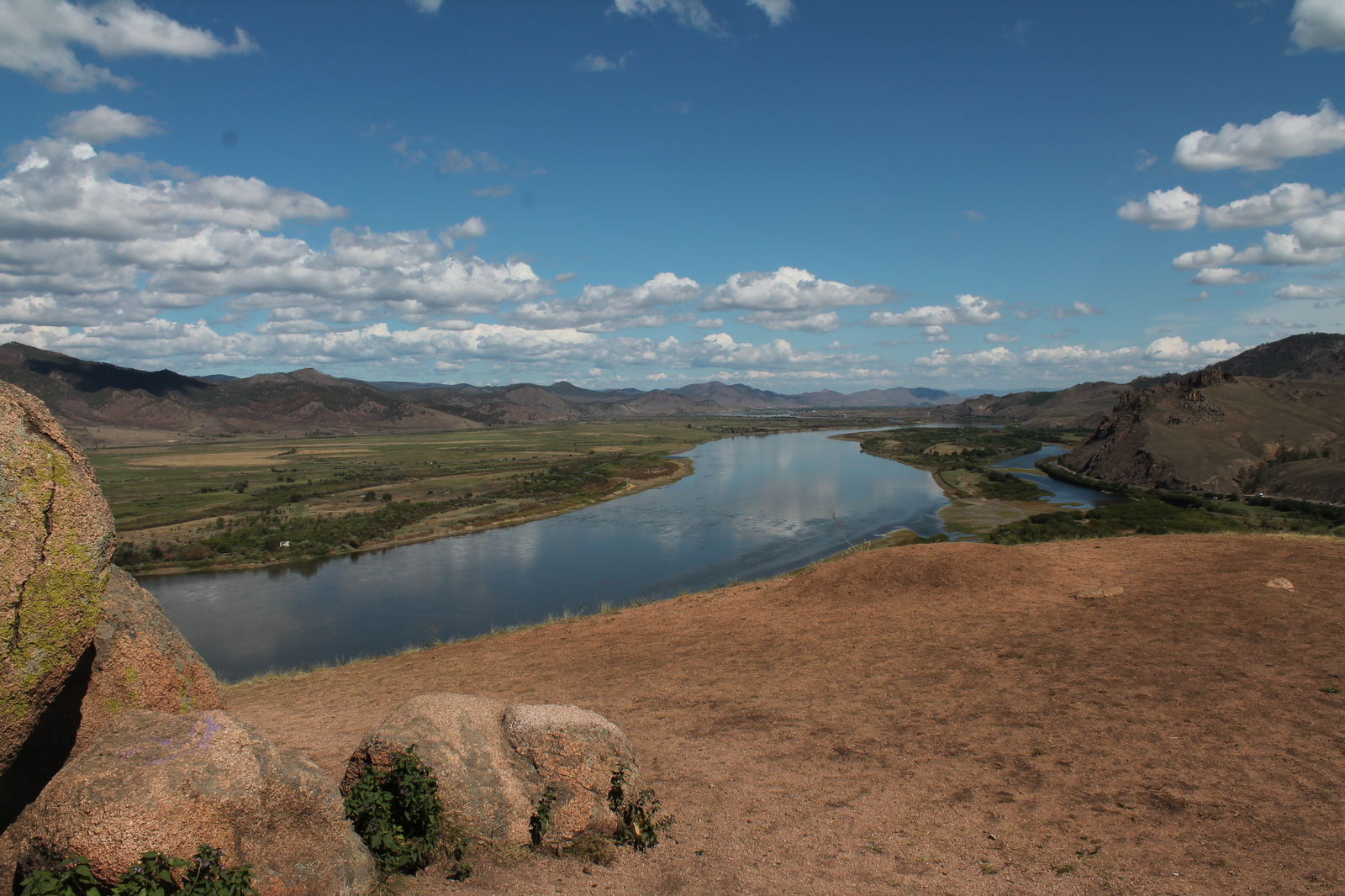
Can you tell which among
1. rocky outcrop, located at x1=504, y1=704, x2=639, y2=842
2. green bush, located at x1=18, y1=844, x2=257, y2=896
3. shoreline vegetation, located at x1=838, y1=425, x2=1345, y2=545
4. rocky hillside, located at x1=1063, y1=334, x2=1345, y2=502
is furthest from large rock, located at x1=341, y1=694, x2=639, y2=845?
rocky hillside, located at x1=1063, y1=334, x2=1345, y2=502

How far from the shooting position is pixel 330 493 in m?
68.4

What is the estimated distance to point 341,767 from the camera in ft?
31.2

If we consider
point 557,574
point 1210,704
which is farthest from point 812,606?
point 557,574

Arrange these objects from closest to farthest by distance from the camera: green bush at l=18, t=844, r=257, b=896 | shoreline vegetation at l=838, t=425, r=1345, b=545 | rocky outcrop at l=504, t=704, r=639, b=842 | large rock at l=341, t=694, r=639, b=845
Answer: green bush at l=18, t=844, r=257, b=896, large rock at l=341, t=694, r=639, b=845, rocky outcrop at l=504, t=704, r=639, b=842, shoreline vegetation at l=838, t=425, r=1345, b=545

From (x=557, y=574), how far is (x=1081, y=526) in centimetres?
2879

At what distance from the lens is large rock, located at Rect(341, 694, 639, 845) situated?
23.5 ft

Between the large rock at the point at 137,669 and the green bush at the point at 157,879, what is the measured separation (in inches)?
77.8

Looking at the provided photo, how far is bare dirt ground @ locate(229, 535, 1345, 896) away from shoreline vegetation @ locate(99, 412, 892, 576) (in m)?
33.4

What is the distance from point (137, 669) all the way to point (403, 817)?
327cm

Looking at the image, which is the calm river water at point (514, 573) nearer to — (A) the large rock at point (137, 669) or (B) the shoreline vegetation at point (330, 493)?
(B) the shoreline vegetation at point (330, 493)

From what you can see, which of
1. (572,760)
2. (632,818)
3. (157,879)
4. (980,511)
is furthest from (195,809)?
(980,511)

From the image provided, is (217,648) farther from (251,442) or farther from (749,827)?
(251,442)

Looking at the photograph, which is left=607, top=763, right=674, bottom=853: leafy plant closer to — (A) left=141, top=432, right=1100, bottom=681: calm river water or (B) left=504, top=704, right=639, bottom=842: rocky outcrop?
(B) left=504, top=704, right=639, bottom=842: rocky outcrop

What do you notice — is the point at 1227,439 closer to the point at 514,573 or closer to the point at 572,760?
the point at 514,573
